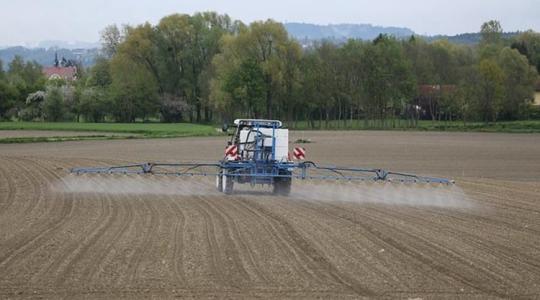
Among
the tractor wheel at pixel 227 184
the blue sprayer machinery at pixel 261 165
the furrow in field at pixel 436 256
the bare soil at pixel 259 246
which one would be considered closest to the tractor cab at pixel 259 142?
the blue sprayer machinery at pixel 261 165

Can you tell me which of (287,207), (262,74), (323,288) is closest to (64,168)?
(287,207)

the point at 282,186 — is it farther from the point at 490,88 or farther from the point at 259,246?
the point at 490,88

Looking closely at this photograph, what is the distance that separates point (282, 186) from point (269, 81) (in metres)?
72.5

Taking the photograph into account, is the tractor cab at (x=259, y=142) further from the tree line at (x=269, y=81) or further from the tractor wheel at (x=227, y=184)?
the tree line at (x=269, y=81)

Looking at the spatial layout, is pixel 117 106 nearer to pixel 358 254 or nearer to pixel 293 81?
pixel 293 81

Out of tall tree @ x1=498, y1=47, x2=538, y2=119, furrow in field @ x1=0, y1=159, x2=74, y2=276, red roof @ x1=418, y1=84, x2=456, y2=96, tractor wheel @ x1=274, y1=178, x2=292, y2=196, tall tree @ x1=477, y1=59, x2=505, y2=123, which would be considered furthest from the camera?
red roof @ x1=418, y1=84, x2=456, y2=96

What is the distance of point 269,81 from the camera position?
94875 mm

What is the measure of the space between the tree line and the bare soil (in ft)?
226

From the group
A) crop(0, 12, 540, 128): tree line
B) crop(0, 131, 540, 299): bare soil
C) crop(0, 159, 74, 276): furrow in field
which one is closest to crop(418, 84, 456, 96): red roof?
crop(0, 12, 540, 128): tree line

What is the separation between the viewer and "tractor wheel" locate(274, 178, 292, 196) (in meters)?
22.8

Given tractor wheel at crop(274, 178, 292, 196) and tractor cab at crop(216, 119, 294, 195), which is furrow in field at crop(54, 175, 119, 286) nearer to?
tractor cab at crop(216, 119, 294, 195)

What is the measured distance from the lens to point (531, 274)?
11.1 meters

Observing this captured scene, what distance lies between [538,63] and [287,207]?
101687 millimetres

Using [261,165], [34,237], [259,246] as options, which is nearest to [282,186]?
[261,165]
